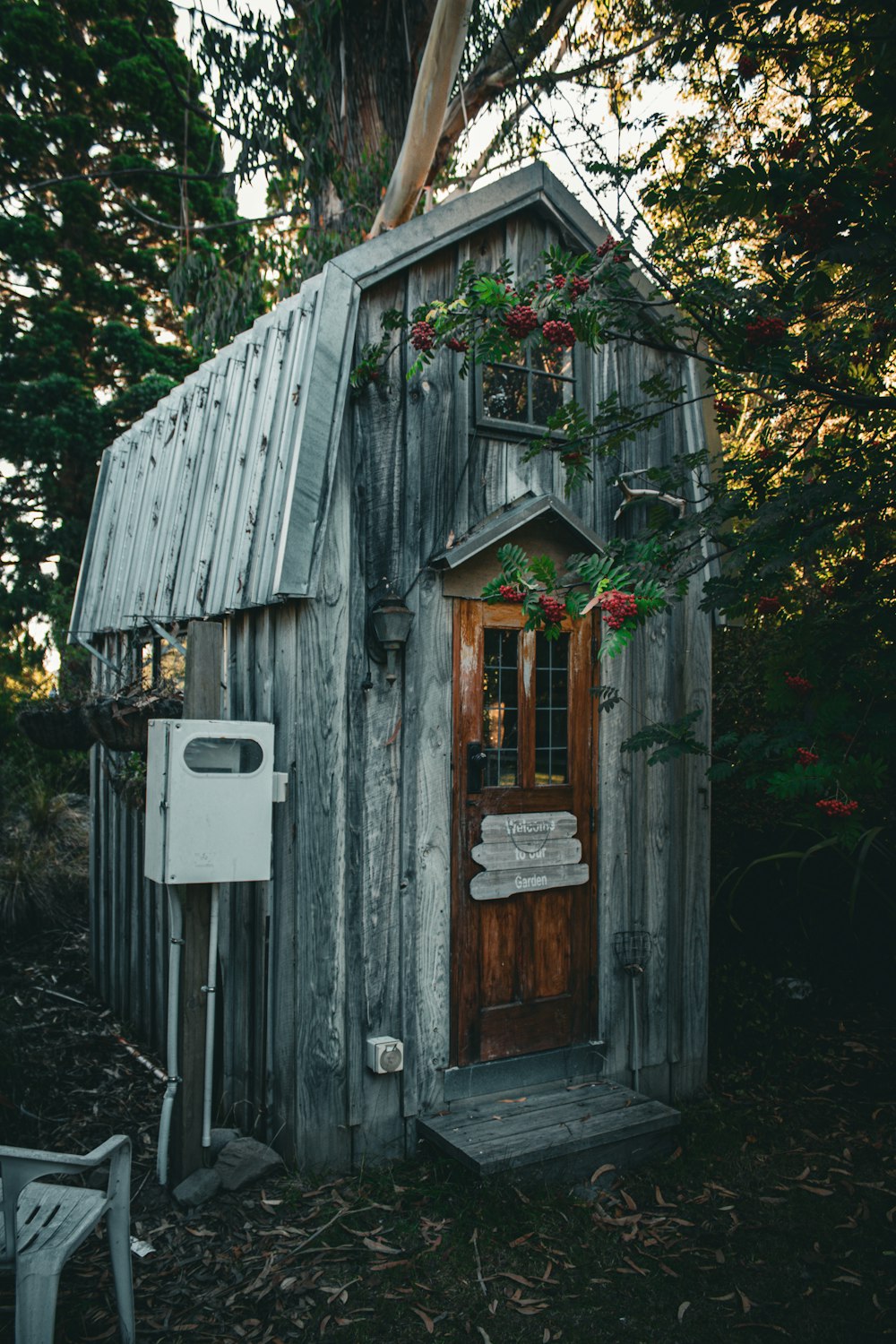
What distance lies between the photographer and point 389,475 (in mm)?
4594

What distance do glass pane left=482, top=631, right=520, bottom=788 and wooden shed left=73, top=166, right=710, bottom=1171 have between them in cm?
1

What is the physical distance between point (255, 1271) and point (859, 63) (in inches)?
187

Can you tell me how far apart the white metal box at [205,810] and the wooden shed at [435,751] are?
0.72 feet

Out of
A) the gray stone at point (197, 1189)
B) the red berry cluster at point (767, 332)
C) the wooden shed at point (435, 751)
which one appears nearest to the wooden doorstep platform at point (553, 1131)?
the wooden shed at point (435, 751)

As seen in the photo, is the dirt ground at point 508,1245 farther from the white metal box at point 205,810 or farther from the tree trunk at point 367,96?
the tree trunk at point 367,96

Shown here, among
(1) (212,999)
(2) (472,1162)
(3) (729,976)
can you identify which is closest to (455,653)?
(1) (212,999)

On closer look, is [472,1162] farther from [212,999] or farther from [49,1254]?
[49,1254]

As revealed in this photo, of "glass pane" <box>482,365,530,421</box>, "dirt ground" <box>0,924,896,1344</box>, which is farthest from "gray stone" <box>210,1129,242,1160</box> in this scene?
"glass pane" <box>482,365,530,421</box>

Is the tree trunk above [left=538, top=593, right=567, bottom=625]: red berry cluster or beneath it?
above

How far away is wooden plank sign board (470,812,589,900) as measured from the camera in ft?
15.8

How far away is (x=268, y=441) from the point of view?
4.68 metres

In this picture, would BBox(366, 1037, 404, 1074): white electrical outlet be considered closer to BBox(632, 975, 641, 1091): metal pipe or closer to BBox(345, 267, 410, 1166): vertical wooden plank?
BBox(345, 267, 410, 1166): vertical wooden plank

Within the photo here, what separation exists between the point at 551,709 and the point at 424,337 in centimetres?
209

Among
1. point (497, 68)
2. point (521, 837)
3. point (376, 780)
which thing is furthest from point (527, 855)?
point (497, 68)
